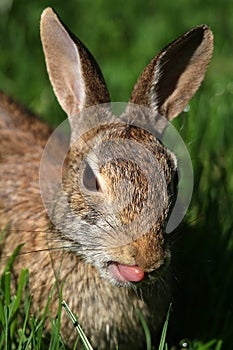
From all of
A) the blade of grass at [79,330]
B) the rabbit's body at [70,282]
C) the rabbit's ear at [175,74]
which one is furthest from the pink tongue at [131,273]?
the rabbit's ear at [175,74]

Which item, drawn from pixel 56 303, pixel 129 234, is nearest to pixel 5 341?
pixel 56 303

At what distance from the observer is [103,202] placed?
364 cm

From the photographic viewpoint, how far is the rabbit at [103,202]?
11.8 ft

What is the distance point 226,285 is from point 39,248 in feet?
3.01

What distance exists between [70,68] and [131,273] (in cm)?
113

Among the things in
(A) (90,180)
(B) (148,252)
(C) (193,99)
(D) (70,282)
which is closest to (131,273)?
(B) (148,252)

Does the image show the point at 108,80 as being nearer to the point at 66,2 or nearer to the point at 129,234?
the point at 66,2

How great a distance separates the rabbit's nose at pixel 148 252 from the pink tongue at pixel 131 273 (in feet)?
0.09

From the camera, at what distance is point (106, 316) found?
406 cm

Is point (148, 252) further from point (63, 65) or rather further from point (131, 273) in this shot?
point (63, 65)

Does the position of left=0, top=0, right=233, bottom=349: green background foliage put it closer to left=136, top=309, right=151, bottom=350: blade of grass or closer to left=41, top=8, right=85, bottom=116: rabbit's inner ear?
left=136, top=309, right=151, bottom=350: blade of grass

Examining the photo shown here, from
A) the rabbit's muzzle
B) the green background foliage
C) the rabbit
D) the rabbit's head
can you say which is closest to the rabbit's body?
the rabbit

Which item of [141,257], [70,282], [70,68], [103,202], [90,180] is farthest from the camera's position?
[70,68]

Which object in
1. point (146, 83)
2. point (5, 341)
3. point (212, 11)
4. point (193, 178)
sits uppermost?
point (212, 11)
